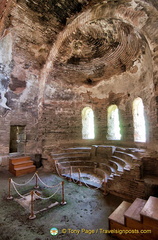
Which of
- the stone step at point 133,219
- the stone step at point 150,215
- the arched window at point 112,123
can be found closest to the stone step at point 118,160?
the arched window at point 112,123

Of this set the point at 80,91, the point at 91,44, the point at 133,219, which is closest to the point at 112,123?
the point at 80,91

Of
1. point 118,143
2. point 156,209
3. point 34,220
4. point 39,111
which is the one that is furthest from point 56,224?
point 39,111

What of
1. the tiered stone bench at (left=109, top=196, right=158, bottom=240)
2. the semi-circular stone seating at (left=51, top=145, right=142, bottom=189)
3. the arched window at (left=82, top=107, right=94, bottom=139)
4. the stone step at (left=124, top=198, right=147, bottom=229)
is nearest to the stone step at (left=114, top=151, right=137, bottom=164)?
the semi-circular stone seating at (left=51, top=145, right=142, bottom=189)

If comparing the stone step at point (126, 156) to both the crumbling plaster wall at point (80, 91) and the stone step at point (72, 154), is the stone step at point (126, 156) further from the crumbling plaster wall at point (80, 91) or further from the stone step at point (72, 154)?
the stone step at point (72, 154)

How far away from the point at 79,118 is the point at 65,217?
25.1ft

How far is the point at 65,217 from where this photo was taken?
4129 mm

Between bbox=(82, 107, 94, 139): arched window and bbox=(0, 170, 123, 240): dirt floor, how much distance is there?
572cm

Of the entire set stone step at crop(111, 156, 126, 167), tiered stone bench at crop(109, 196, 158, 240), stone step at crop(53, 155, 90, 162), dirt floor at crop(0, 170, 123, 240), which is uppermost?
stone step at crop(111, 156, 126, 167)

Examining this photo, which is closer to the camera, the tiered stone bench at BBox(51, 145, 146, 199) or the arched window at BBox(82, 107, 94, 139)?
the tiered stone bench at BBox(51, 145, 146, 199)

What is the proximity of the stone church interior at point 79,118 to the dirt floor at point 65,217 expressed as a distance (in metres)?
0.03

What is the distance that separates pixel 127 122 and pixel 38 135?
632 cm

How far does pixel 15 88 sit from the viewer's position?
9.24 m

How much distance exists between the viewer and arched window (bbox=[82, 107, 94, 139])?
11.3 metres

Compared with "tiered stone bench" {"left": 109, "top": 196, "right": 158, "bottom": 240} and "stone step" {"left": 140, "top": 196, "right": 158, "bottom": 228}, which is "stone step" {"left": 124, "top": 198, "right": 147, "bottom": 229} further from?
"stone step" {"left": 140, "top": 196, "right": 158, "bottom": 228}
